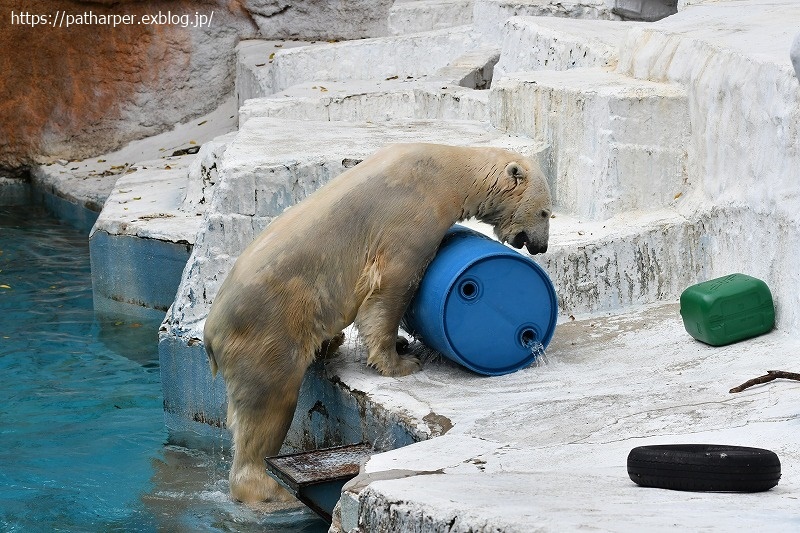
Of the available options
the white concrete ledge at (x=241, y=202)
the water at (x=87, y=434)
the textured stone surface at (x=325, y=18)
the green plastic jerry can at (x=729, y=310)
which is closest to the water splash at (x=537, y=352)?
the green plastic jerry can at (x=729, y=310)

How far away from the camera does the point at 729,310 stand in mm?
5172

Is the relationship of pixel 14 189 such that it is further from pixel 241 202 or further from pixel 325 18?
pixel 241 202

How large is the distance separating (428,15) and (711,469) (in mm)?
11233

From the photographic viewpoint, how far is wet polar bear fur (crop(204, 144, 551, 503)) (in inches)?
196

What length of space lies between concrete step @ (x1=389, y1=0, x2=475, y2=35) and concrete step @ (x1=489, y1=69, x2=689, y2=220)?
676cm

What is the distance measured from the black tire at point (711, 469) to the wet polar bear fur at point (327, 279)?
211 centimetres

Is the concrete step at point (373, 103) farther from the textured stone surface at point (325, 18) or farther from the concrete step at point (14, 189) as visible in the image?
the concrete step at point (14, 189)

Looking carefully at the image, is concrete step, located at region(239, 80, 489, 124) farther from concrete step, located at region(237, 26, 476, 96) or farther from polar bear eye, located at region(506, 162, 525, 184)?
polar bear eye, located at region(506, 162, 525, 184)

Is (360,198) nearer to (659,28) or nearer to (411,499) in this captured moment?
(411,499)

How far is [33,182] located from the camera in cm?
1409

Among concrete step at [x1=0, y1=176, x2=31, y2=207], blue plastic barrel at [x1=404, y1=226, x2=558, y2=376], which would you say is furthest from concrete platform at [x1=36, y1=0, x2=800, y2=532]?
concrete step at [x1=0, y1=176, x2=31, y2=207]

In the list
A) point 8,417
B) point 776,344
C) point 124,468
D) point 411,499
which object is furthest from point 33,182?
point 411,499

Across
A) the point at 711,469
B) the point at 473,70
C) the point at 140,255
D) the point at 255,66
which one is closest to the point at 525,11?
the point at 473,70

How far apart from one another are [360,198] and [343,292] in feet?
1.42
